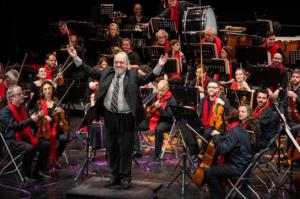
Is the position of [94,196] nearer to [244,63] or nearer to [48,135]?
[48,135]

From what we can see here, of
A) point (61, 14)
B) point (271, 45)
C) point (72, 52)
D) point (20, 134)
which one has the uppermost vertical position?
point (61, 14)

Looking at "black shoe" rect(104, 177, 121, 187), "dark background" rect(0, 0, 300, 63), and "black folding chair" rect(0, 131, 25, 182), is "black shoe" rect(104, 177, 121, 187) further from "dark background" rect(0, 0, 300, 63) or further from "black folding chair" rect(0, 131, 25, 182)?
"dark background" rect(0, 0, 300, 63)

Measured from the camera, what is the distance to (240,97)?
841 cm

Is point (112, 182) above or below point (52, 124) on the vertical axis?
below

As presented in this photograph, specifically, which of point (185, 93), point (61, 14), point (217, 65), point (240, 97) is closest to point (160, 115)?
point (185, 93)

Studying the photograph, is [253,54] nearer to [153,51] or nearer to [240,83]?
[240,83]

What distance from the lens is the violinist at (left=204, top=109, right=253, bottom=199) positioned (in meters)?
6.27

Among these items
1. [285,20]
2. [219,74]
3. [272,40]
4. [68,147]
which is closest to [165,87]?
[219,74]

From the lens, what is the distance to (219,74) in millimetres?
9688

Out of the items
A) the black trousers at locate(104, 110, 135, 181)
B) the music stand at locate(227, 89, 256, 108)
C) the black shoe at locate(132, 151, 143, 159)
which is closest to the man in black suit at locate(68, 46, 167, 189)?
the black trousers at locate(104, 110, 135, 181)

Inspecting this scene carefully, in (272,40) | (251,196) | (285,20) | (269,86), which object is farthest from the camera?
(285,20)

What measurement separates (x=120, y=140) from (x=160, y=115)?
89.1 inches

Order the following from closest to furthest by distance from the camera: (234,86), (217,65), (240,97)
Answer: (240,97) < (234,86) < (217,65)

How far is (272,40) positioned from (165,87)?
2798mm
